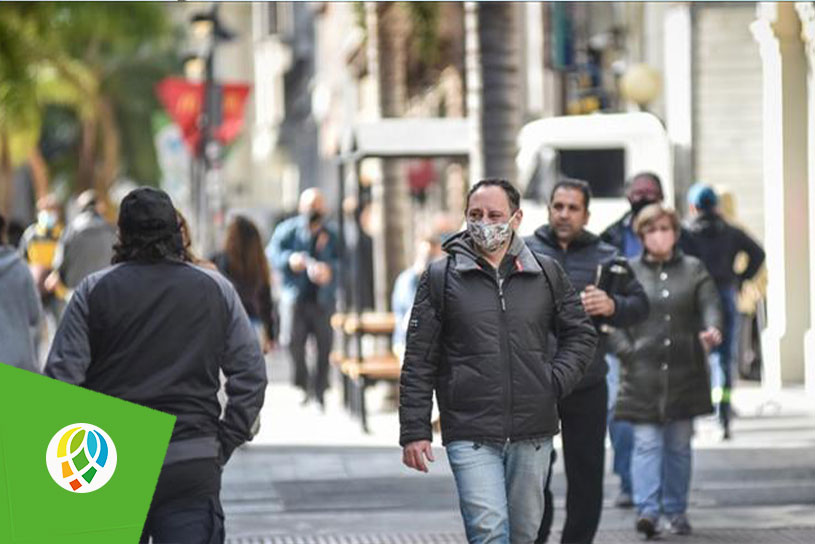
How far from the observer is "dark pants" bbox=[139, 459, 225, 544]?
24.5ft

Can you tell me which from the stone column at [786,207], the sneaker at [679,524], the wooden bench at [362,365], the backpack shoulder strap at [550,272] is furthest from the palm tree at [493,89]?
the backpack shoulder strap at [550,272]

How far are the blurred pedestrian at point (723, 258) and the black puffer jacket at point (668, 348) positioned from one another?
3.93m

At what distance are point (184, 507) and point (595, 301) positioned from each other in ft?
10.1

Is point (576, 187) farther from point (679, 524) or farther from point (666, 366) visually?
point (679, 524)

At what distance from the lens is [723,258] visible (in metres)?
15.8

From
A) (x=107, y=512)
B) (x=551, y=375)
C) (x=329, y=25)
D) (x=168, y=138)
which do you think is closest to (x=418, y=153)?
(x=551, y=375)

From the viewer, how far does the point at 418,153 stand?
61.6 ft

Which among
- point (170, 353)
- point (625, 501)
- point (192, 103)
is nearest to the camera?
point (170, 353)

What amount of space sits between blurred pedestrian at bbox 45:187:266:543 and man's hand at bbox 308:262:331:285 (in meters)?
12.1

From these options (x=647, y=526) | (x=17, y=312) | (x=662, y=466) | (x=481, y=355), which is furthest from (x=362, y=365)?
(x=481, y=355)

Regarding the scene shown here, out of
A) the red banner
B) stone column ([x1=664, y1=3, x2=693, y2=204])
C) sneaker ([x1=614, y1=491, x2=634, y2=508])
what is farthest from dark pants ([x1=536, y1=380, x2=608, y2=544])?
the red banner

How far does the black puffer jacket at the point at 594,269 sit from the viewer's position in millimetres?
10334

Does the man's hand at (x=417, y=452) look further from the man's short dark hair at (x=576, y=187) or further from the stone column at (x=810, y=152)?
the stone column at (x=810, y=152)

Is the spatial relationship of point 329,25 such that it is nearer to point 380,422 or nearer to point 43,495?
point 380,422
